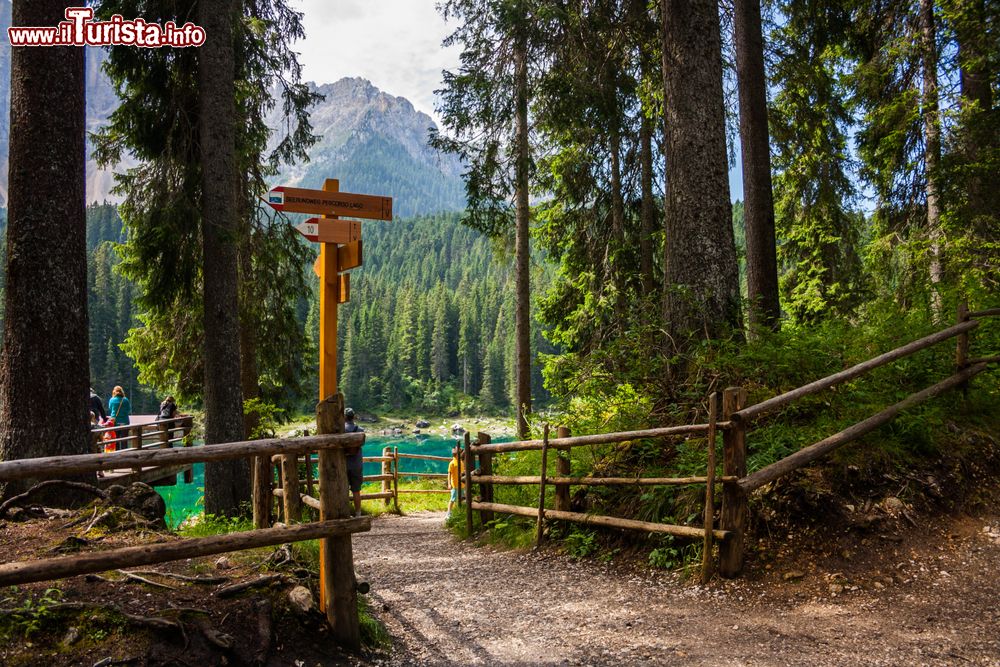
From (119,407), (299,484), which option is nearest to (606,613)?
(299,484)

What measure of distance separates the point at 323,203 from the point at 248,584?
238 cm

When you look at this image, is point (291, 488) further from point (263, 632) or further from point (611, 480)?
point (611, 480)

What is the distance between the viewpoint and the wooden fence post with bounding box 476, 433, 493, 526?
916cm

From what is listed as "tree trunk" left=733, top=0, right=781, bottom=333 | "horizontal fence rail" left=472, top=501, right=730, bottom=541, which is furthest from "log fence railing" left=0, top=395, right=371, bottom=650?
"tree trunk" left=733, top=0, right=781, bottom=333

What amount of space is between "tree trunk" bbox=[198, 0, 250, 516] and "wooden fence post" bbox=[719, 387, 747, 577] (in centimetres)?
717

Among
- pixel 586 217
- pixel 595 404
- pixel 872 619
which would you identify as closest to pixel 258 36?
pixel 586 217

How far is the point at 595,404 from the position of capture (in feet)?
25.6

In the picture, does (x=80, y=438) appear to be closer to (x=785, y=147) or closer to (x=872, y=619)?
(x=872, y=619)

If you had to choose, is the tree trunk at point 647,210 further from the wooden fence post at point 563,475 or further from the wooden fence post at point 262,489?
the wooden fence post at point 262,489

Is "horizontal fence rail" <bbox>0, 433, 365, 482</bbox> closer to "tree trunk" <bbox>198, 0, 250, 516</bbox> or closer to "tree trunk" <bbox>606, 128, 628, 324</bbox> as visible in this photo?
"tree trunk" <bbox>198, 0, 250, 516</bbox>

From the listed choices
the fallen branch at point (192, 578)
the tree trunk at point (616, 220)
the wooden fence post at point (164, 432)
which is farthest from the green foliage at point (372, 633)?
the wooden fence post at point (164, 432)

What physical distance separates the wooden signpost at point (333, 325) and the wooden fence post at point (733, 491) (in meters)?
2.80

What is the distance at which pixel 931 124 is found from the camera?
11.3m

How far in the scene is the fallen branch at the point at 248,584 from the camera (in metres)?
3.81
